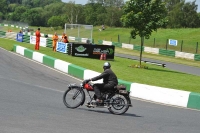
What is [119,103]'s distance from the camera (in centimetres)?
1204

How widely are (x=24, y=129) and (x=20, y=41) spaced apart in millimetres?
40654

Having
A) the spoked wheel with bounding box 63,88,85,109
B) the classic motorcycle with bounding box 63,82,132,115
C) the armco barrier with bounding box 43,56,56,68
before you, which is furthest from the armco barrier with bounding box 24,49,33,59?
the classic motorcycle with bounding box 63,82,132,115

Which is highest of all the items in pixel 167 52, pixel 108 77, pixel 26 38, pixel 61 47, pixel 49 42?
pixel 108 77

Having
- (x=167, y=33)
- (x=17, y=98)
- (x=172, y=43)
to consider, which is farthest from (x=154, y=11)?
(x=167, y=33)

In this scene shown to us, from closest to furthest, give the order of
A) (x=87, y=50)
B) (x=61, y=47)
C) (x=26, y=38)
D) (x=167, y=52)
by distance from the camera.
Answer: (x=87, y=50)
(x=61, y=47)
(x=26, y=38)
(x=167, y=52)

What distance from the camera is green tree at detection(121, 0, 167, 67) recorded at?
1180 inches

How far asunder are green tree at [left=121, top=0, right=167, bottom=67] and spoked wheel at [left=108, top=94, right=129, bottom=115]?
18.5 meters

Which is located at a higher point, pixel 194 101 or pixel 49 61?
pixel 49 61

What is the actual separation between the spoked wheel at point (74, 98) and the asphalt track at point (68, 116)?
0.21 metres

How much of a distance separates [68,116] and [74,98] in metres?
1.51

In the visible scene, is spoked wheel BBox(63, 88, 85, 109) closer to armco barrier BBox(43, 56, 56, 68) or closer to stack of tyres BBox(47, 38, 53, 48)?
armco barrier BBox(43, 56, 56, 68)

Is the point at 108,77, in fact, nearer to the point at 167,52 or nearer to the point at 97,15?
the point at 167,52

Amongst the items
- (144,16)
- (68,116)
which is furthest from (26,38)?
(68,116)

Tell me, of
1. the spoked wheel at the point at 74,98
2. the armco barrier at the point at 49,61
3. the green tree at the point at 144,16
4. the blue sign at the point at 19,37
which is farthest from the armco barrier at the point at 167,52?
the spoked wheel at the point at 74,98
